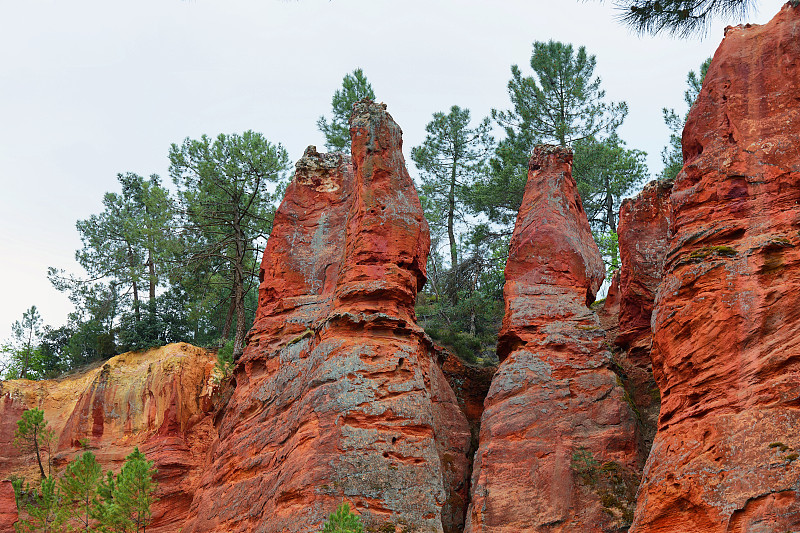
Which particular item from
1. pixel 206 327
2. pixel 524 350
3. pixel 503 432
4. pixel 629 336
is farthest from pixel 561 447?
pixel 206 327

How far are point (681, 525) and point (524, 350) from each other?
8176 millimetres

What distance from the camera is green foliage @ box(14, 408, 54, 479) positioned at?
2103 cm

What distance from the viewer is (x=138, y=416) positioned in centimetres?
2386

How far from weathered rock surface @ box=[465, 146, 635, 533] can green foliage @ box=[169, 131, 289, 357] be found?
13.7 m

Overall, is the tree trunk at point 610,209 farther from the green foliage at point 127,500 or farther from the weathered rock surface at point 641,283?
the green foliage at point 127,500

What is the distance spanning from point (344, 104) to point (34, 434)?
83.6ft

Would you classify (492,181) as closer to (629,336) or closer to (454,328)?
(454,328)

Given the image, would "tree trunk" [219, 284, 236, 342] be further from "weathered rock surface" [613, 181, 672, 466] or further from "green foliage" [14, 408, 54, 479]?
"weathered rock surface" [613, 181, 672, 466]

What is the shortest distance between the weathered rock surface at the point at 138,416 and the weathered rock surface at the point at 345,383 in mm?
4010

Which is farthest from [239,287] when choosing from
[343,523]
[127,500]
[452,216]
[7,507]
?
[343,523]

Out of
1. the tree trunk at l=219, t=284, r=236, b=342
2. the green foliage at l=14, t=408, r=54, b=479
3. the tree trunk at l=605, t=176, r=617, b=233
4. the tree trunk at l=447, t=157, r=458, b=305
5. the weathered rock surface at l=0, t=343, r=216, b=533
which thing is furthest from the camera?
the tree trunk at l=447, t=157, r=458, b=305

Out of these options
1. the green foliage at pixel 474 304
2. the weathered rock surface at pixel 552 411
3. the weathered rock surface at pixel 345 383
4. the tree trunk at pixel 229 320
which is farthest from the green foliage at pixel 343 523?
the tree trunk at pixel 229 320

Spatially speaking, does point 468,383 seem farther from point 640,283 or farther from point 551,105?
point 551,105

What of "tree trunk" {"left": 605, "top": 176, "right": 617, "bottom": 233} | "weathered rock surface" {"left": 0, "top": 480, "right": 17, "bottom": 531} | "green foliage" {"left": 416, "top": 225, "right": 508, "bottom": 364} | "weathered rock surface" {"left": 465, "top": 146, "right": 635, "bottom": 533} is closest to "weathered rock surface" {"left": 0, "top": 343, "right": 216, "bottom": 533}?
"weathered rock surface" {"left": 0, "top": 480, "right": 17, "bottom": 531}
